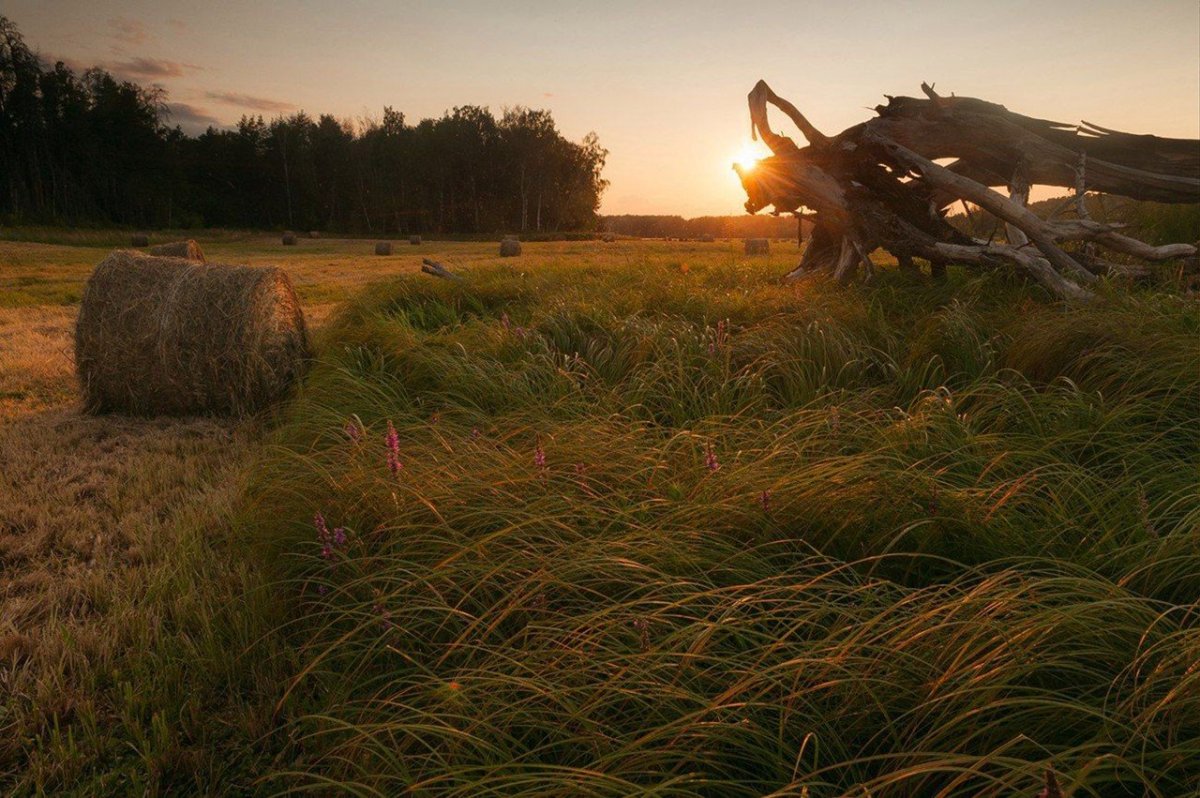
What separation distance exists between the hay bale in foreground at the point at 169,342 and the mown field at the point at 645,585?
0.86 meters

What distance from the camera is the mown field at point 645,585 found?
5.06 feet

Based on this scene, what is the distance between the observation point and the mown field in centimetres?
154

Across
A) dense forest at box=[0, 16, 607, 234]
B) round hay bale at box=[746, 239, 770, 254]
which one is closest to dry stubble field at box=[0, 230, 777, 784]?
round hay bale at box=[746, 239, 770, 254]

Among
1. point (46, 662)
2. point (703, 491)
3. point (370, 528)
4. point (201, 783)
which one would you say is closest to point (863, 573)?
A: point (703, 491)

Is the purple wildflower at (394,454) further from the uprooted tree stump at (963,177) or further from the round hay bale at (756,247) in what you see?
the round hay bale at (756,247)

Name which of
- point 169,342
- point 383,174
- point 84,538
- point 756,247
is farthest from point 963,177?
point 383,174

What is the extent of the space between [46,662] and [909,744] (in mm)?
2767

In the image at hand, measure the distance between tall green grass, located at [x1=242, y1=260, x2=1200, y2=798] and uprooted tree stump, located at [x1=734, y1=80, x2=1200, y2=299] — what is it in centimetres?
303

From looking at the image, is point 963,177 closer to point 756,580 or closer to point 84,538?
point 756,580

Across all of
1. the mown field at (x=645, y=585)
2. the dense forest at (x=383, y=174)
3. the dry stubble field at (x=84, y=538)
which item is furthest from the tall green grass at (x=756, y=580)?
the dense forest at (x=383, y=174)

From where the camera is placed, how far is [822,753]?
62.1 inches

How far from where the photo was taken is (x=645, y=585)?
1925mm

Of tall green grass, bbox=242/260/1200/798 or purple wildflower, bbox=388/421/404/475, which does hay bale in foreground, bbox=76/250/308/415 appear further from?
purple wildflower, bbox=388/421/404/475

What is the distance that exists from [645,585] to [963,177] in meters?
7.19
